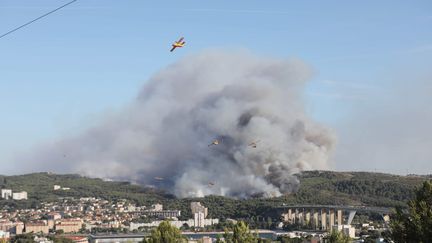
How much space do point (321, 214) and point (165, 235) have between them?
72.3 m

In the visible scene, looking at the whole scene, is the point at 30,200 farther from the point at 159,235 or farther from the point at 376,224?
the point at 159,235

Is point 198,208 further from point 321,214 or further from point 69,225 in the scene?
point 69,225

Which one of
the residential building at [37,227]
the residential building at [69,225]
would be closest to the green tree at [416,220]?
the residential building at [37,227]

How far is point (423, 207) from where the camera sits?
22.3 meters

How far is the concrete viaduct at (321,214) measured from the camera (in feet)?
318

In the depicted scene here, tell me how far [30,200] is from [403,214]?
377 ft

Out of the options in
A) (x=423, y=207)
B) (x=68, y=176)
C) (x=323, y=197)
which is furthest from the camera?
(x=68, y=176)

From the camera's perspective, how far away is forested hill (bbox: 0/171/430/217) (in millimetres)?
115700

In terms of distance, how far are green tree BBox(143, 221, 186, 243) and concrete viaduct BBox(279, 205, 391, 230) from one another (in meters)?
60.7

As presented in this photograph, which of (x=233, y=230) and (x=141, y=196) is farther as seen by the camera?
(x=141, y=196)

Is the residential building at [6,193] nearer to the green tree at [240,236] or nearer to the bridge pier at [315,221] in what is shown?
the bridge pier at [315,221]

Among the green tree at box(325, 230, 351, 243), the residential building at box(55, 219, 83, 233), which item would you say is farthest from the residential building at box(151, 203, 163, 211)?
the green tree at box(325, 230, 351, 243)

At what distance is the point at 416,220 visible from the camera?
22.2 metres

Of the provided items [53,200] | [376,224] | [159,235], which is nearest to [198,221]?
[376,224]
